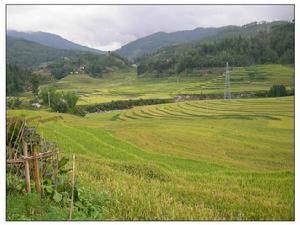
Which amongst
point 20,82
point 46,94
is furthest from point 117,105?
point 20,82

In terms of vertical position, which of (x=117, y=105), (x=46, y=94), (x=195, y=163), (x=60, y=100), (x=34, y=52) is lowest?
(x=195, y=163)

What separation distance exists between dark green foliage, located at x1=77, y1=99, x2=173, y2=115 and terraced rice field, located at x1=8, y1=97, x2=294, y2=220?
10498 millimetres

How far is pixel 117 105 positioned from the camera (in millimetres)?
57594

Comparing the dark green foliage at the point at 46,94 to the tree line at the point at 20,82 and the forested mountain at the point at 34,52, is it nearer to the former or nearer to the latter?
the tree line at the point at 20,82

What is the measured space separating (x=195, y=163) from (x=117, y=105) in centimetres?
4181

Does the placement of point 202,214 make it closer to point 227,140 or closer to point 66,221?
point 66,221

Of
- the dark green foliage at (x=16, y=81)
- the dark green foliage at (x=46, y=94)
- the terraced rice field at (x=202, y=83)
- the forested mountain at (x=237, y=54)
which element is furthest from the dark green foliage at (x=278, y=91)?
the dark green foliage at (x=16, y=81)

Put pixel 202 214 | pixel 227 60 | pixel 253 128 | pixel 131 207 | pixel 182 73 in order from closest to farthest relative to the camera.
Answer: pixel 202 214 < pixel 131 207 < pixel 253 128 < pixel 227 60 < pixel 182 73

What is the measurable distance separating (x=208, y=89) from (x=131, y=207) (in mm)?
56755

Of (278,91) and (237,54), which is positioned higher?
(237,54)

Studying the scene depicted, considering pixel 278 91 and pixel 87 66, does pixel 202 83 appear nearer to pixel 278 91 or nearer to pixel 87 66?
pixel 278 91
